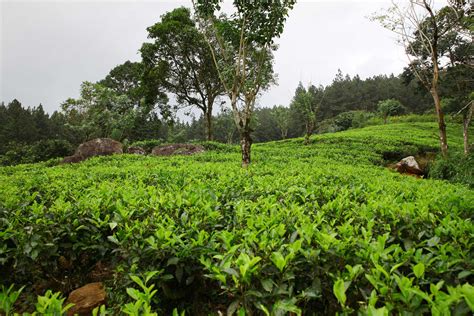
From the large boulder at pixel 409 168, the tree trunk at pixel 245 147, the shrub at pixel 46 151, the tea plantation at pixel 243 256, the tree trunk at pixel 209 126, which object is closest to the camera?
the tea plantation at pixel 243 256

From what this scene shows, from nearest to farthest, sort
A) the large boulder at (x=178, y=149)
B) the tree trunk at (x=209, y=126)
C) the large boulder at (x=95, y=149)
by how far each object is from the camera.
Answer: the large boulder at (x=95, y=149), the large boulder at (x=178, y=149), the tree trunk at (x=209, y=126)

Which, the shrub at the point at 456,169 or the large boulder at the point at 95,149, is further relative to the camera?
the large boulder at the point at 95,149

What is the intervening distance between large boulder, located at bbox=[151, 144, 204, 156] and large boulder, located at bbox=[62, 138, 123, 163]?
2283 millimetres

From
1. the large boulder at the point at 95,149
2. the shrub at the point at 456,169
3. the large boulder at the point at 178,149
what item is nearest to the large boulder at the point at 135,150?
the large boulder at the point at 95,149

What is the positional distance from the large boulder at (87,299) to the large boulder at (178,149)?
1344 centimetres

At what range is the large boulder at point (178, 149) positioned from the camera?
16.1 metres

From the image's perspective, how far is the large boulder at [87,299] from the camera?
7.71ft

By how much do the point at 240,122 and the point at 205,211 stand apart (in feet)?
23.3

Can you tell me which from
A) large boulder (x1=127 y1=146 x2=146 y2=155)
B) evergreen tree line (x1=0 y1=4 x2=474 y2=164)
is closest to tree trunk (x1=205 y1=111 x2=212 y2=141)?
evergreen tree line (x1=0 y1=4 x2=474 y2=164)

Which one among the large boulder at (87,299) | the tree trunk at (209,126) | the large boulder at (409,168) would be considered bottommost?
the large boulder at (409,168)

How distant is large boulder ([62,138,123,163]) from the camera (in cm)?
1566

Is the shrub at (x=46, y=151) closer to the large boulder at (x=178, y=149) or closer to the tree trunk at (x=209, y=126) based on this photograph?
the tree trunk at (x=209, y=126)

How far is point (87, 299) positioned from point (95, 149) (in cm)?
1528

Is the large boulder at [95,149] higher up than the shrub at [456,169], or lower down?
higher up
